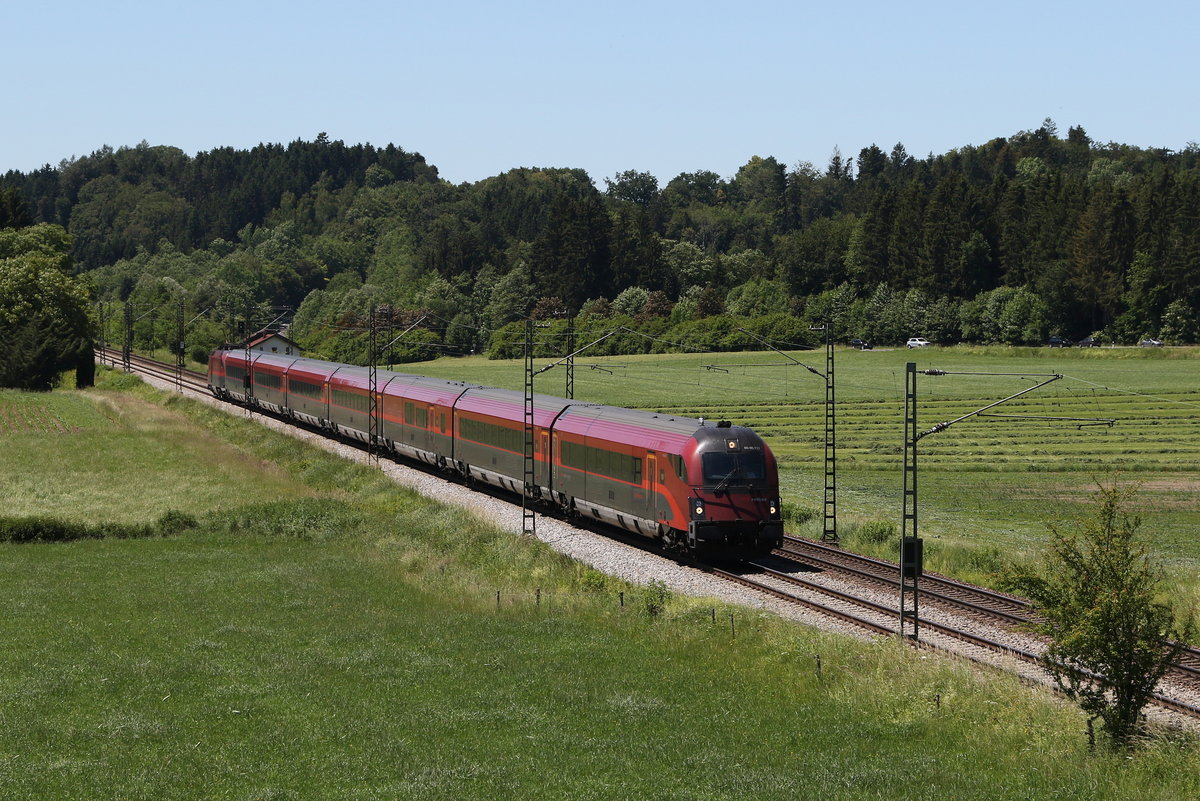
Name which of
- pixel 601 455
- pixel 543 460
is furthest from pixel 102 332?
pixel 601 455

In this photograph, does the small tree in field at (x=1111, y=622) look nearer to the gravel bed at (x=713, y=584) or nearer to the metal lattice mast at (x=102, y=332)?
the gravel bed at (x=713, y=584)

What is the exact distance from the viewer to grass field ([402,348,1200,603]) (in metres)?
46.2

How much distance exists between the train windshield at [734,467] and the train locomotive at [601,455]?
0.03m

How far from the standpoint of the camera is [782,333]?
123000 millimetres

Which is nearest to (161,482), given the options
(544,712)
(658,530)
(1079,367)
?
(658,530)

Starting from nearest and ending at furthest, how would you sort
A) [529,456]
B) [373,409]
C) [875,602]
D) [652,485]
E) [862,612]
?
1. [862,612]
2. [875,602]
3. [652,485]
4. [529,456]
5. [373,409]

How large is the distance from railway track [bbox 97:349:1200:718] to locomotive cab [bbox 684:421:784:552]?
105 centimetres

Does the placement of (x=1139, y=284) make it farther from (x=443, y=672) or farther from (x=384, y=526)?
(x=443, y=672)

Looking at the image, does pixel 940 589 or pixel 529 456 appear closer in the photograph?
pixel 940 589

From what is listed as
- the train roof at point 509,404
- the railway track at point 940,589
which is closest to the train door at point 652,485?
the railway track at point 940,589

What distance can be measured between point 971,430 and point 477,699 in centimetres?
6682

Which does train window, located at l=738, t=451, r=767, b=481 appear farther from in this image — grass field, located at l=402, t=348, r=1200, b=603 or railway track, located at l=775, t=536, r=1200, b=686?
grass field, located at l=402, t=348, r=1200, b=603

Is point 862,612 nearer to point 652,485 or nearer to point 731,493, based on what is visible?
point 731,493

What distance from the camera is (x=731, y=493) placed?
35.2m
